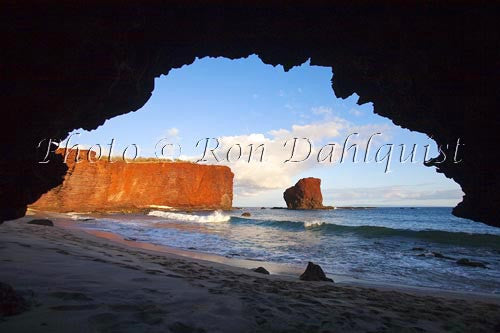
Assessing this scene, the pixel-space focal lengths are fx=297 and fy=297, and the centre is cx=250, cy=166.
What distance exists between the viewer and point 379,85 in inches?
240

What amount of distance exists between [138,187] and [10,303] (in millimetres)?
68053

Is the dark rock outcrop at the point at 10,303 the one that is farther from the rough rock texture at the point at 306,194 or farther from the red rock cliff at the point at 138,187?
the rough rock texture at the point at 306,194

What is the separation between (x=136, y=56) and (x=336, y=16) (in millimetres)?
3611

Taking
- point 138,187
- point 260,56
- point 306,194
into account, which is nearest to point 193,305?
point 260,56

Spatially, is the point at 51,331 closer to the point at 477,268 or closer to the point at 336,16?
the point at 336,16

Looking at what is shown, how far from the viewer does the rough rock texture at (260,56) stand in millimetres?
3432

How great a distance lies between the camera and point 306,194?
100m

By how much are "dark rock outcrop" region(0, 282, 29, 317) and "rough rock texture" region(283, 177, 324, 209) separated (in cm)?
9942

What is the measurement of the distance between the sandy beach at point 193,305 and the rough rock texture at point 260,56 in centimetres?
135

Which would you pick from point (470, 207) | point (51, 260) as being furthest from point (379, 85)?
point (51, 260)

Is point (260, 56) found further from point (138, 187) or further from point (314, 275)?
point (138, 187)

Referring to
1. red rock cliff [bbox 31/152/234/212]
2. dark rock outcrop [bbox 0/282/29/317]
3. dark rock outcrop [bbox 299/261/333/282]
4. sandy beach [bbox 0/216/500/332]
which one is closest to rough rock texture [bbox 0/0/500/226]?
sandy beach [bbox 0/216/500/332]

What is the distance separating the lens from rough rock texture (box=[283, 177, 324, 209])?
329ft

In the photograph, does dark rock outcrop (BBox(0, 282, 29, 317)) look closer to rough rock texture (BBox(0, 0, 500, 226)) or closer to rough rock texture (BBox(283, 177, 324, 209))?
rough rock texture (BBox(0, 0, 500, 226))
